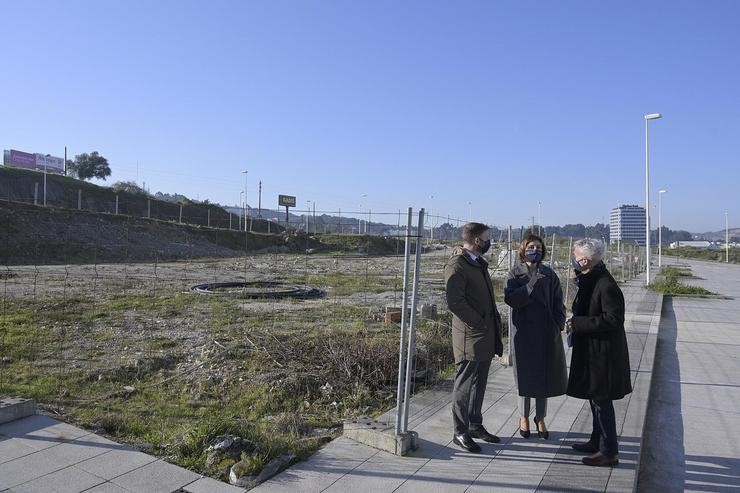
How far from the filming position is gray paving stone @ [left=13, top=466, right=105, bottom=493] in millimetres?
3466

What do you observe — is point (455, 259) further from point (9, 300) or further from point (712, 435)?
point (9, 300)

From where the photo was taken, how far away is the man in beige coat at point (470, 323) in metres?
4.06

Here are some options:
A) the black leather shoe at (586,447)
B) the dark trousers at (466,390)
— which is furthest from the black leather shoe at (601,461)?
the dark trousers at (466,390)

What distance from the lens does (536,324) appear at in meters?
4.25

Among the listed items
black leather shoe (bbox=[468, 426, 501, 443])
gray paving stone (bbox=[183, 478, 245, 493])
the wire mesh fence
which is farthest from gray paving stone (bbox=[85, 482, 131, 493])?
black leather shoe (bbox=[468, 426, 501, 443])

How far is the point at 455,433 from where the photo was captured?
4.27 m

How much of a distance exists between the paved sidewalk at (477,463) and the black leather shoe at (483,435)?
2.2 inches

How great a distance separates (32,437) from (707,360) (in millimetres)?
9171

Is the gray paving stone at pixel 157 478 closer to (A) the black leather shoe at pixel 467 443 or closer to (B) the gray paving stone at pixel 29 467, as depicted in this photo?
(B) the gray paving stone at pixel 29 467

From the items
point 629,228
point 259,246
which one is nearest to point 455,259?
point 259,246

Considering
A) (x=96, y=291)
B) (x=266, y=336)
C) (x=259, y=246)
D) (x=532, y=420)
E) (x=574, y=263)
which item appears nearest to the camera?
(x=574, y=263)

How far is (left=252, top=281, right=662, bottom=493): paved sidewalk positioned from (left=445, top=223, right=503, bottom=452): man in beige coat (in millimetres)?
258

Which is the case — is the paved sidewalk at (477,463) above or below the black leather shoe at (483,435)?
below

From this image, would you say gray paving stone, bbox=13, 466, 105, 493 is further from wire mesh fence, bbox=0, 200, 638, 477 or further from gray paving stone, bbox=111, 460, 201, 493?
wire mesh fence, bbox=0, 200, 638, 477
